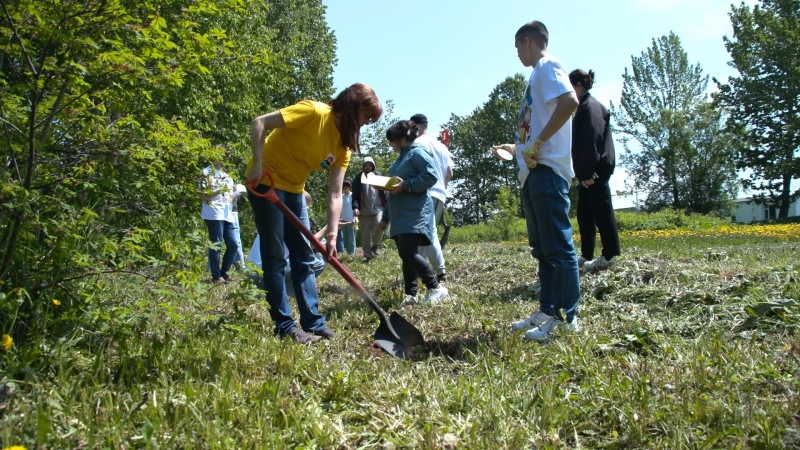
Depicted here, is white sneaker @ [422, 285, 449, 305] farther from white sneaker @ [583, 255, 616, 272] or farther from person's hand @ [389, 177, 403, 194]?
white sneaker @ [583, 255, 616, 272]

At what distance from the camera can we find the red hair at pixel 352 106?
3.31 metres

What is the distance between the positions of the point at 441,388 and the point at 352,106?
6.04ft

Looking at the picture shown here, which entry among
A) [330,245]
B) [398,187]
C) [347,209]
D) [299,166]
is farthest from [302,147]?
[347,209]

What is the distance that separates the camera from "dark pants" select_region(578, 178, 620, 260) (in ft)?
16.0

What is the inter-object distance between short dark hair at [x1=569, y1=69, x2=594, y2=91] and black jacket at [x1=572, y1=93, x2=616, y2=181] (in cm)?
10

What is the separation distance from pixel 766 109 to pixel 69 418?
134ft

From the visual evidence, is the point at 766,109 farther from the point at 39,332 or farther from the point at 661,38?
the point at 39,332

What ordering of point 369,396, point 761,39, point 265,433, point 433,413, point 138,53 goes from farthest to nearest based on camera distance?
point 761,39 < point 138,53 < point 369,396 < point 433,413 < point 265,433

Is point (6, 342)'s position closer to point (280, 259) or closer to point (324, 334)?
point (280, 259)

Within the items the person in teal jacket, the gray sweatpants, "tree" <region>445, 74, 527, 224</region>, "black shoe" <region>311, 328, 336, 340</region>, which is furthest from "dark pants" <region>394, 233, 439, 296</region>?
"tree" <region>445, 74, 527, 224</region>

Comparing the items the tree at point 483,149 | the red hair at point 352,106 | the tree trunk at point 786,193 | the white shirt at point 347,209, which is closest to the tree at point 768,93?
the tree trunk at point 786,193

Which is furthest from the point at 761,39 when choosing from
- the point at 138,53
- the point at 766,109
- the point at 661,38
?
the point at 138,53

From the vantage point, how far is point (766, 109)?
33.4 metres

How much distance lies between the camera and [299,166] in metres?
3.44
